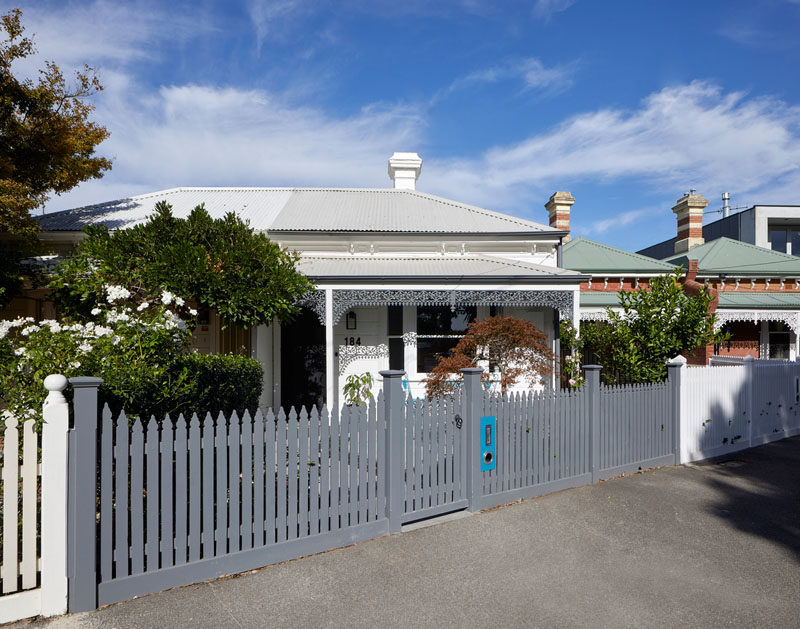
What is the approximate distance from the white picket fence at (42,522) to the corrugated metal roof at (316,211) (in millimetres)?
7745

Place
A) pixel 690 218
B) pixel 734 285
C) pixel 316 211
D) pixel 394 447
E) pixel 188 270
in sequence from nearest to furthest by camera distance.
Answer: pixel 394 447 < pixel 188 270 < pixel 316 211 < pixel 734 285 < pixel 690 218

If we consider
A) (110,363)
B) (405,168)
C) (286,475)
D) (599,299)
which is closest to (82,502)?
(286,475)

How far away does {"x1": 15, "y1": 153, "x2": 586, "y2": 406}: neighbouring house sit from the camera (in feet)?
29.9

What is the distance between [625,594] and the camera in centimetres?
372

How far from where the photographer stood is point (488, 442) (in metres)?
5.36

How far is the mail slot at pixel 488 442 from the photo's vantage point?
535 centimetres

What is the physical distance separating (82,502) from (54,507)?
15 centimetres

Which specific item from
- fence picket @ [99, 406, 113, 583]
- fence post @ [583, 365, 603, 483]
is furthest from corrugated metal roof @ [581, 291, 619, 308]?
fence picket @ [99, 406, 113, 583]

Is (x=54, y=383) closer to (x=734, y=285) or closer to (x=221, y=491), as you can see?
(x=221, y=491)

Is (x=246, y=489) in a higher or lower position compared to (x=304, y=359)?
lower

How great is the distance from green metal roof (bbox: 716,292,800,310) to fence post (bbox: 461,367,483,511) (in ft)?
39.8

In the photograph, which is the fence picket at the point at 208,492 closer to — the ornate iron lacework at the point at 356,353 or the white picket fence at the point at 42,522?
the white picket fence at the point at 42,522

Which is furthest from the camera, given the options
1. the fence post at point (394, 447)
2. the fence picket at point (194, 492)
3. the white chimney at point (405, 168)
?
the white chimney at point (405, 168)

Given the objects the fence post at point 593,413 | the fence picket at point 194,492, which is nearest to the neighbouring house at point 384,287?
the fence post at point 593,413
